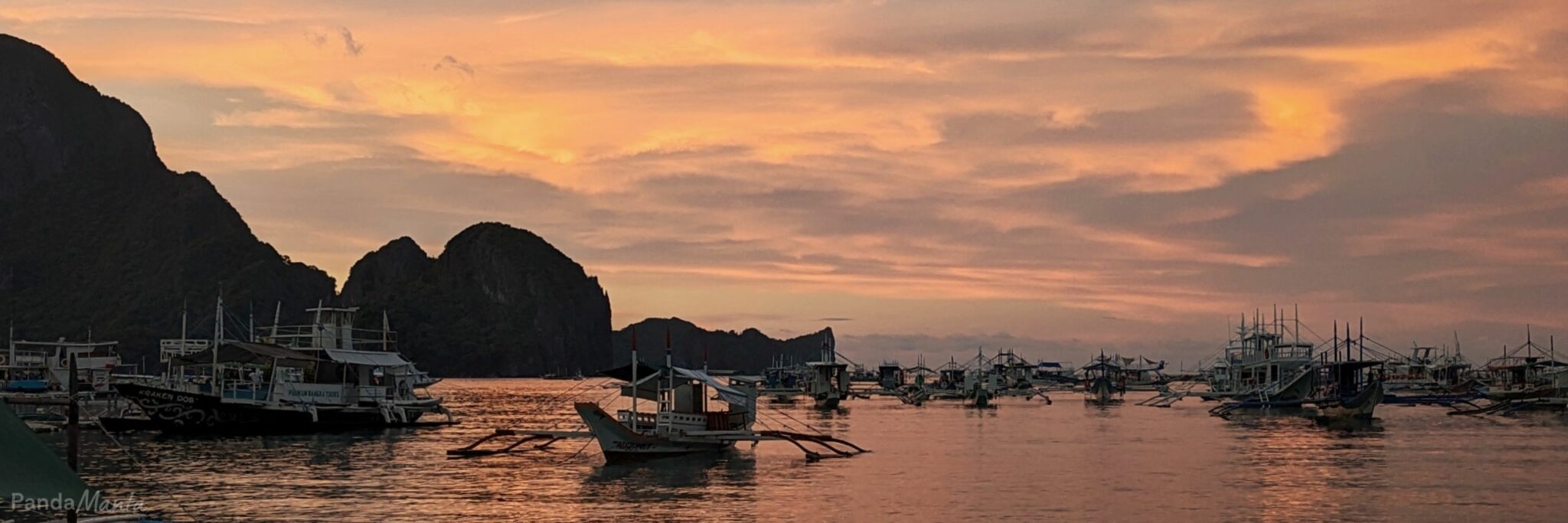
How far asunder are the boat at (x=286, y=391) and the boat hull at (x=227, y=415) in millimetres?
34

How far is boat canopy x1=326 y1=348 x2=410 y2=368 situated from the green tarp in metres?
50.7

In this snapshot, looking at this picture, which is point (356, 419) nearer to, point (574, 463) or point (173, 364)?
point (173, 364)

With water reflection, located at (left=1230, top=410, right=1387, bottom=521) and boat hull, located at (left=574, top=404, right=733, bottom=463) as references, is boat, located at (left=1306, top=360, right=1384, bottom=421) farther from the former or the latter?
boat hull, located at (left=574, top=404, right=733, bottom=463)

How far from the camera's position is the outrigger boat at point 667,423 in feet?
166

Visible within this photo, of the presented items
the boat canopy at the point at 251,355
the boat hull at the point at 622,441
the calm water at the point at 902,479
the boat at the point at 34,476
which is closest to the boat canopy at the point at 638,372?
the boat hull at the point at 622,441

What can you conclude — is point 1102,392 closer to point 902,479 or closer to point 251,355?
point 251,355

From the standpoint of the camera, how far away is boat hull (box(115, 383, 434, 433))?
67.8m

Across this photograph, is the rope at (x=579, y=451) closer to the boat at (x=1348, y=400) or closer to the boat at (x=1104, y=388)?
the boat at (x=1348, y=400)

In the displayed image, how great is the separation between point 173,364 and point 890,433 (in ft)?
117

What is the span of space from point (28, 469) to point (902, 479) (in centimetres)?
3109

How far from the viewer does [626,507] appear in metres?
38.5

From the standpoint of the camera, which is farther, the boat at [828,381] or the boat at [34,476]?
the boat at [828,381]

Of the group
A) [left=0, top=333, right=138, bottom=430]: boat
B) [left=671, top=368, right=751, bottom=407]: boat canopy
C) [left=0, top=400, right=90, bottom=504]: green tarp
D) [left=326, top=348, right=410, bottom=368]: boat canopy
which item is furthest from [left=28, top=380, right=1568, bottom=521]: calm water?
[left=0, top=400, right=90, bottom=504]: green tarp

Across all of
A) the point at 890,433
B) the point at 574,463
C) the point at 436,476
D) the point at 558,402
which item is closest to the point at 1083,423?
the point at 890,433
